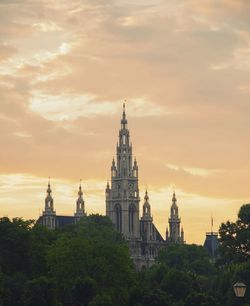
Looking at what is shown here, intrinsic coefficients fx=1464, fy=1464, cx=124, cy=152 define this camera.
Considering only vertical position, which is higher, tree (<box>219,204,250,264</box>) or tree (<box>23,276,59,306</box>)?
Result: tree (<box>219,204,250,264</box>)

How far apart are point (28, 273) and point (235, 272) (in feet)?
79.7

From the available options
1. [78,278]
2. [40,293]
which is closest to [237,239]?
[78,278]

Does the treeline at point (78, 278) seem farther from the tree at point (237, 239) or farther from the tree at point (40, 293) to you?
the tree at point (237, 239)

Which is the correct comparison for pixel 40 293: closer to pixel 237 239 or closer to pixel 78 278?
pixel 78 278

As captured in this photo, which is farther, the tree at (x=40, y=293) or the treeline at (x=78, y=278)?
the treeline at (x=78, y=278)

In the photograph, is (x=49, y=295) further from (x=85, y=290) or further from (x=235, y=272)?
(x=235, y=272)

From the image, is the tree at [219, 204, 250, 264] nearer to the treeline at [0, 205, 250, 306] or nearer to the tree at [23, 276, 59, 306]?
the treeline at [0, 205, 250, 306]

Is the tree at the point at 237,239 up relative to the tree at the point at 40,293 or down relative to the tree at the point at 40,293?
up

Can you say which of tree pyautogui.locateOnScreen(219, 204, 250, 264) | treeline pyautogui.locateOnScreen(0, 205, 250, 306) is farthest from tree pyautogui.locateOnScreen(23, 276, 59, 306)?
tree pyautogui.locateOnScreen(219, 204, 250, 264)

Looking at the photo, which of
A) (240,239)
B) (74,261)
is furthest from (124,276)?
(240,239)

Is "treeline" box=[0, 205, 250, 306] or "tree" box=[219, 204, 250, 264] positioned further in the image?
"tree" box=[219, 204, 250, 264]

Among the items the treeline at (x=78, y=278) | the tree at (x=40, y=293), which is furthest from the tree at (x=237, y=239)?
the tree at (x=40, y=293)

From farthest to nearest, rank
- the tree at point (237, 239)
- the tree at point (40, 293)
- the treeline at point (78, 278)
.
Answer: the tree at point (237, 239)
the treeline at point (78, 278)
the tree at point (40, 293)

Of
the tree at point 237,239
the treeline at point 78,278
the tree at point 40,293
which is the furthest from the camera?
the tree at point 237,239
